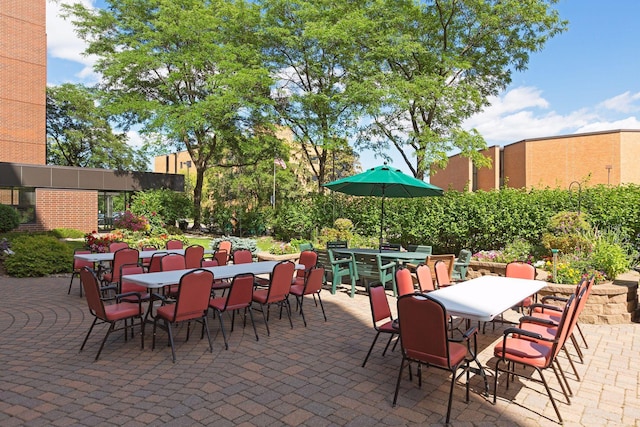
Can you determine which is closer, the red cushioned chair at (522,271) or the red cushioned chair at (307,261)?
the red cushioned chair at (522,271)

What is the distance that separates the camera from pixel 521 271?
622 centimetres

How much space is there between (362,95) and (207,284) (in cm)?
1397

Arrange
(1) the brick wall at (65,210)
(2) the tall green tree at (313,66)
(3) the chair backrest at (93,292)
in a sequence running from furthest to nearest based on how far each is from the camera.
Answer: (1) the brick wall at (65,210), (2) the tall green tree at (313,66), (3) the chair backrest at (93,292)

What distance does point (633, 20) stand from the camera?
1228cm

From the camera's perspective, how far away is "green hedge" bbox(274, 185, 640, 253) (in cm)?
948

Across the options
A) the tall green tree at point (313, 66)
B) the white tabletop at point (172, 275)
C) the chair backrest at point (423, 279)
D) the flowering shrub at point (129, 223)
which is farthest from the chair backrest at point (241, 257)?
the tall green tree at point (313, 66)

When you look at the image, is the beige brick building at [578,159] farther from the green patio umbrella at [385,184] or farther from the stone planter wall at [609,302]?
the stone planter wall at [609,302]

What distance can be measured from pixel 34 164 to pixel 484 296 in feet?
79.7

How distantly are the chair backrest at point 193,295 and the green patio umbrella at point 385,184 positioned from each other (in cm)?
423

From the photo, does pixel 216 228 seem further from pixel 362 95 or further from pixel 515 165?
pixel 515 165

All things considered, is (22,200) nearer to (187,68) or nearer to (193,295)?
(187,68)

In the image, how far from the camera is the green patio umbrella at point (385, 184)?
8.28 metres

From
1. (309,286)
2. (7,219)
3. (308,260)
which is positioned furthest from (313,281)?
(7,219)

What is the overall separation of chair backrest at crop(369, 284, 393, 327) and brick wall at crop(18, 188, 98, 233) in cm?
2206
